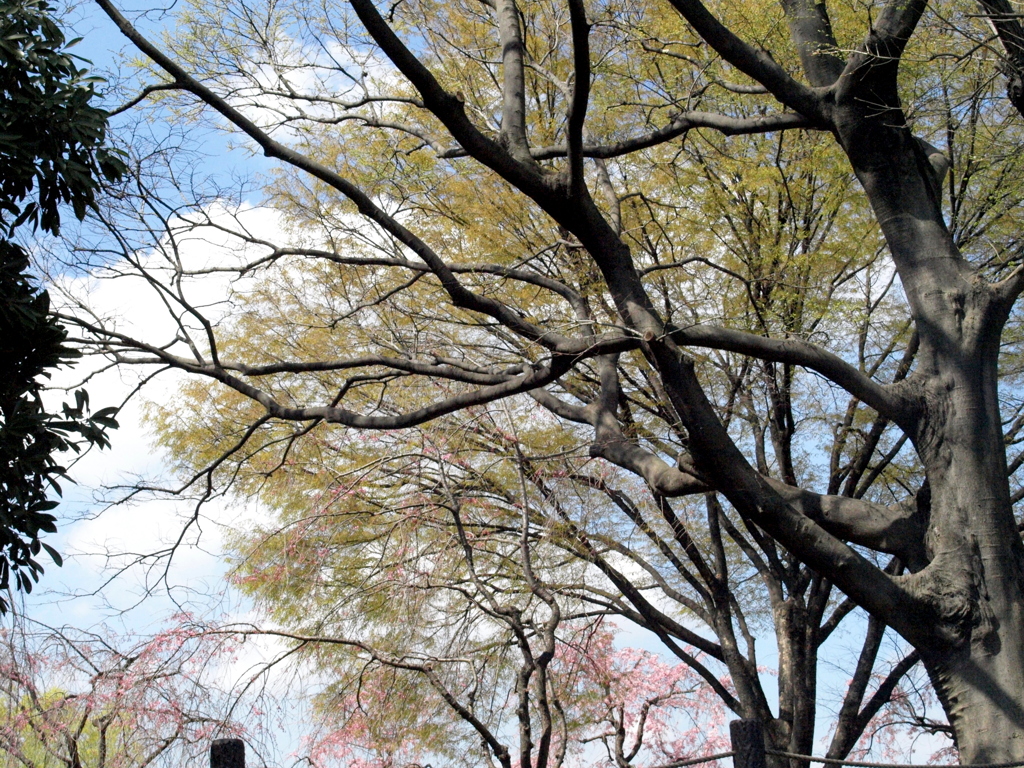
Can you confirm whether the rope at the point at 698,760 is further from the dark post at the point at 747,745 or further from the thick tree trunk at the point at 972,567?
the thick tree trunk at the point at 972,567

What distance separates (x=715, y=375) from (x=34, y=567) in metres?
6.31

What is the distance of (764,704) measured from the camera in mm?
7977

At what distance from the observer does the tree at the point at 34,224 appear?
3.77 m

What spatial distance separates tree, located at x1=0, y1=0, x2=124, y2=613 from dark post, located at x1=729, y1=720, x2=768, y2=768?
10.2ft

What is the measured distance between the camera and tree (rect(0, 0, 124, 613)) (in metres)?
3.77

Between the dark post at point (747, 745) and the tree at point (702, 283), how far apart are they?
1284mm

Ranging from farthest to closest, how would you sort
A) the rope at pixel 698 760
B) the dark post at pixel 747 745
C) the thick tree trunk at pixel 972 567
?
1. the thick tree trunk at pixel 972 567
2. the dark post at pixel 747 745
3. the rope at pixel 698 760

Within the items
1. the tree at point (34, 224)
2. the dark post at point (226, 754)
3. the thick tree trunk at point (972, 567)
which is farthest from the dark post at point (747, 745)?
the tree at point (34, 224)

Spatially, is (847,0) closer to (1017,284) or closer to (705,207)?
(705,207)

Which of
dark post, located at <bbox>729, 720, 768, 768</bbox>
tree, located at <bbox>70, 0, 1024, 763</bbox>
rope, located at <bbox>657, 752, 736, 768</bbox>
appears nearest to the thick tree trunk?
tree, located at <bbox>70, 0, 1024, 763</bbox>

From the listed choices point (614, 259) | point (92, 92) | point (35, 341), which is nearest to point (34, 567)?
point (35, 341)

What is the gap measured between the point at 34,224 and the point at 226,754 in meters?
2.56

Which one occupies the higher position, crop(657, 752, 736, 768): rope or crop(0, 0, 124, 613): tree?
crop(0, 0, 124, 613): tree

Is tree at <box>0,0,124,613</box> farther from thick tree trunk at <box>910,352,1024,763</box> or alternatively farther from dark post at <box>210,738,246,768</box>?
thick tree trunk at <box>910,352,1024,763</box>
